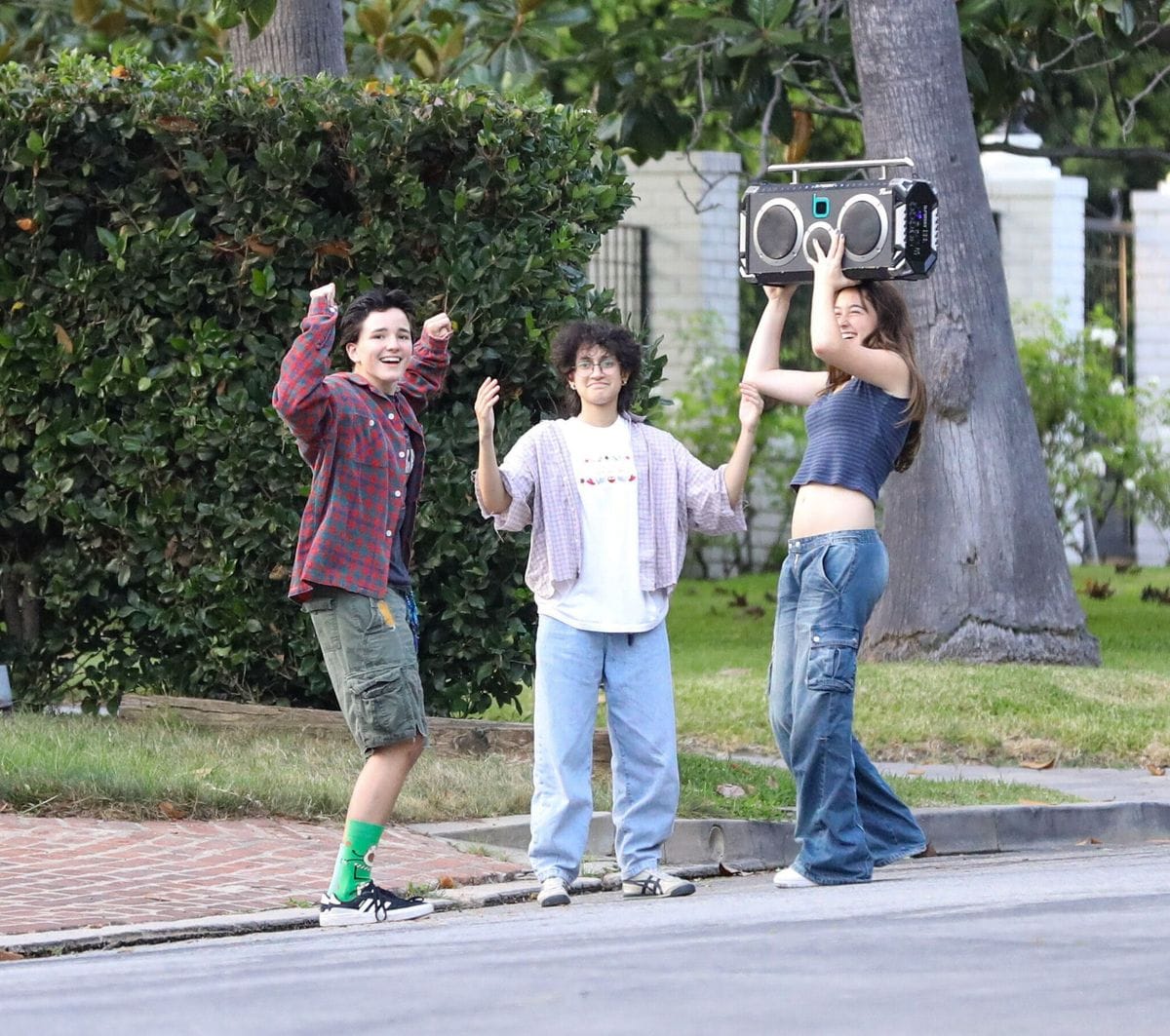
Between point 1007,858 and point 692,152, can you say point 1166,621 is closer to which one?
point 692,152

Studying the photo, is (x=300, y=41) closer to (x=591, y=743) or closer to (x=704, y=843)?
(x=704, y=843)

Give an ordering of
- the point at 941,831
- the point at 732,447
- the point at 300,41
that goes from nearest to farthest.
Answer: the point at 941,831, the point at 300,41, the point at 732,447

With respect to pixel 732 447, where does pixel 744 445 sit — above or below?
below

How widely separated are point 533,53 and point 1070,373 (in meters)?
7.05

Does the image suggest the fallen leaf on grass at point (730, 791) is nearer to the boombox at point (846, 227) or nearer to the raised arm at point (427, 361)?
the raised arm at point (427, 361)

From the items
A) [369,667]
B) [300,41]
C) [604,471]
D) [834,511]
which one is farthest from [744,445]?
[300,41]

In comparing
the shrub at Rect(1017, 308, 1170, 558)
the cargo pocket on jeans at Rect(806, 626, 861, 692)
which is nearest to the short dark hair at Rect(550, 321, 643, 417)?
the cargo pocket on jeans at Rect(806, 626, 861, 692)

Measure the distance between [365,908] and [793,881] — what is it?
133 centimetres

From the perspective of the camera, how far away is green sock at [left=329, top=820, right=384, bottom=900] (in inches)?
261

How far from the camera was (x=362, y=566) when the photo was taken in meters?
6.74

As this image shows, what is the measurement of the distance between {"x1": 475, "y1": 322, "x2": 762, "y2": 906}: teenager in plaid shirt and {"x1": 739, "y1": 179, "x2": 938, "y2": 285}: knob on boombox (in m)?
0.46

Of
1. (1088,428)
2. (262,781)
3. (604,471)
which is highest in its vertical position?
(1088,428)

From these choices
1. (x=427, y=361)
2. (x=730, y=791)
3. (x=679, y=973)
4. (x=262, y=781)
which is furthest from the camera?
(x=730, y=791)

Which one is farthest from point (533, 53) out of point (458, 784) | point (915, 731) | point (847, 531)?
point (847, 531)
